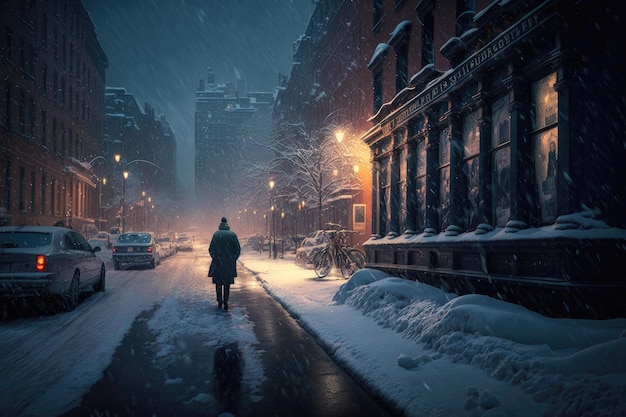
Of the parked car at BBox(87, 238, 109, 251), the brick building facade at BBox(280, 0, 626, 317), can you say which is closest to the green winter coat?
the brick building facade at BBox(280, 0, 626, 317)

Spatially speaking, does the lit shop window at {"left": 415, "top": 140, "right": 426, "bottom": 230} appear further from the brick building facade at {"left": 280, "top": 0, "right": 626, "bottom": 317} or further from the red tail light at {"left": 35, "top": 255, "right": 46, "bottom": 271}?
the red tail light at {"left": 35, "top": 255, "right": 46, "bottom": 271}

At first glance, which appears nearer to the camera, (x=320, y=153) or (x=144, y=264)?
(x=144, y=264)

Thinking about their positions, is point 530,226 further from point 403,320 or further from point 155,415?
point 155,415

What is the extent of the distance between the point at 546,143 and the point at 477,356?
4.23 m

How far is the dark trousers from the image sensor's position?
1106cm

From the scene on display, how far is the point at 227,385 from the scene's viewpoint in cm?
530

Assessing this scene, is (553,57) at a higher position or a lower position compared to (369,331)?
higher

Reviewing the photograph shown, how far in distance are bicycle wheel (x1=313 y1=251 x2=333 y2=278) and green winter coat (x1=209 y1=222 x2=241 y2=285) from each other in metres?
6.57

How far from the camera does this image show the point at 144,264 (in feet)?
80.6

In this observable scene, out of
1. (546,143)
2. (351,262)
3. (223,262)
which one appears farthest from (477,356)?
(351,262)

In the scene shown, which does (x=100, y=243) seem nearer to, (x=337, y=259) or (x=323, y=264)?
(x=323, y=264)

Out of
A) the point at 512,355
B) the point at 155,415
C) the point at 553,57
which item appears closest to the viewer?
the point at 155,415

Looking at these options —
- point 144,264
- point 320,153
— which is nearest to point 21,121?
point 144,264

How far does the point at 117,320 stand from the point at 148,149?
12347 cm
